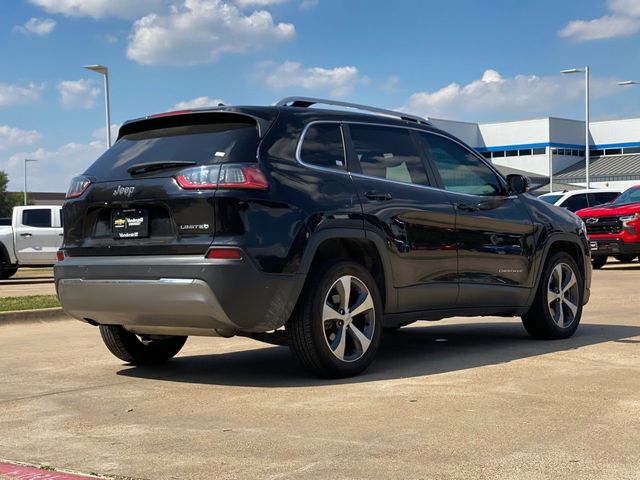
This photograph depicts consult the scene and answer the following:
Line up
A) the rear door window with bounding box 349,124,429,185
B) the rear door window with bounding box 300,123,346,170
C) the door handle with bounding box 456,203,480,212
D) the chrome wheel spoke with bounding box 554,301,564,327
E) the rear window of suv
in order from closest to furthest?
the rear window of suv → the rear door window with bounding box 300,123,346,170 → the rear door window with bounding box 349,124,429,185 → the door handle with bounding box 456,203,480,212 → the chrome wheel spoke with bounding box 554,301,564,327

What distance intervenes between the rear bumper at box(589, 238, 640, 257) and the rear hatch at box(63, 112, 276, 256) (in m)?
14.5

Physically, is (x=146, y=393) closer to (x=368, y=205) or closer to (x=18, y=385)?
(x=18, y=385)

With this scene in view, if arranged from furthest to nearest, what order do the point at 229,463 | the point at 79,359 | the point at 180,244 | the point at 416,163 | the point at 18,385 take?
the point at 79,359 → the point at 416,163 → the point at 18,385 → the point at 180,244 → the point at 229,463

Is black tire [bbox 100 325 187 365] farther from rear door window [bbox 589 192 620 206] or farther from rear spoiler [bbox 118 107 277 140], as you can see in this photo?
rear door window [bbox 589 192 620 206]

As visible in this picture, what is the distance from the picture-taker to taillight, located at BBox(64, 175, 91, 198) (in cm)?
659

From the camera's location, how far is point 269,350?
8219 mm

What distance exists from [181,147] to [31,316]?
5590 millimetres

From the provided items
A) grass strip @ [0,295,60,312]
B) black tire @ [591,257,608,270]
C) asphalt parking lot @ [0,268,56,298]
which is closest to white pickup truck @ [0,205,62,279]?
asphalt parking lot @ [0,268,56,298]

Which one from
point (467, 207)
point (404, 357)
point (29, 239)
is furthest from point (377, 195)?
point (29, 239)

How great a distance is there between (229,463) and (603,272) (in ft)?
51.8

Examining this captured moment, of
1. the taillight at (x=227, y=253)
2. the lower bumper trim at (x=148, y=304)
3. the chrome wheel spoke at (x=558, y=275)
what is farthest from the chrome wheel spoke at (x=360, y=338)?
the chrome wheel spoke at (x=558, y=275)

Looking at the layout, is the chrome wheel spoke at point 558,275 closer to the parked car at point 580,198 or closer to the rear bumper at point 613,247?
the rear bumper at point 613,247

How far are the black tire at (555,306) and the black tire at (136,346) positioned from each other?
3.11 meters

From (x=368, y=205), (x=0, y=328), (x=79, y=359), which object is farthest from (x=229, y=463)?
(x=0, y=328)
